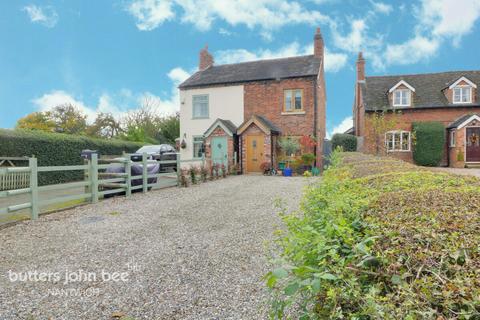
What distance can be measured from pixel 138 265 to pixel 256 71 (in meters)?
18.9

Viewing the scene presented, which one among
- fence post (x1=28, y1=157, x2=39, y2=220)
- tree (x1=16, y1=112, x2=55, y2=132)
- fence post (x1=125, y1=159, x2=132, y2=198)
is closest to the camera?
fence post (x1=28, y1=157, x2=39, y2=220)

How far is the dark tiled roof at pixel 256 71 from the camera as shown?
64.8 ft

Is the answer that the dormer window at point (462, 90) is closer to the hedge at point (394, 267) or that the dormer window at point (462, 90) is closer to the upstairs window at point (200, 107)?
the upstairs window at point (200, 107)

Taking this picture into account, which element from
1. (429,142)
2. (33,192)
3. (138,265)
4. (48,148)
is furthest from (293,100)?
(138,265)

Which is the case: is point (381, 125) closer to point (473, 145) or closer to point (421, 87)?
point (421, 87)

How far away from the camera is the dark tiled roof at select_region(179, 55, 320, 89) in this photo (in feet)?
64.8

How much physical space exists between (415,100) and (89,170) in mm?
23953

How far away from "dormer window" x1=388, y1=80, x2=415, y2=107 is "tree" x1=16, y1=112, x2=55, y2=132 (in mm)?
37349

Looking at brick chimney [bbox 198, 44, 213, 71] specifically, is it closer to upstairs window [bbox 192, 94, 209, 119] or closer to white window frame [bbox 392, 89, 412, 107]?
upstairs window [bbox 192, 94, 209, 119]

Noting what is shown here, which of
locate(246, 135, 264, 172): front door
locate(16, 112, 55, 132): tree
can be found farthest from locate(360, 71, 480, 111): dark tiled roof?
locate(16, 112, 55, 132): tree

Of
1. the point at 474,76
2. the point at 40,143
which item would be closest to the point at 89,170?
the point at 40,143

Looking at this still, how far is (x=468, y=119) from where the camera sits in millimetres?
21500

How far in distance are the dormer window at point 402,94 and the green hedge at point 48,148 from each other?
22.4 metres

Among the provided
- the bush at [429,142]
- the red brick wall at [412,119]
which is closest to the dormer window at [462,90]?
the red brick wall at [412,119]
